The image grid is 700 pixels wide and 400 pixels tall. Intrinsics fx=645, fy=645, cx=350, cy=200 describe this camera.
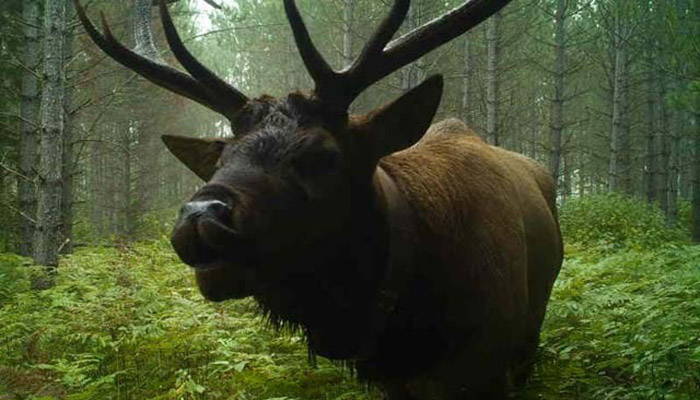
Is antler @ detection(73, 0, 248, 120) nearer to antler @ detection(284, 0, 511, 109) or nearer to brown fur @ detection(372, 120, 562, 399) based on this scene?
antler @ detection(284, 0, 511, 109)

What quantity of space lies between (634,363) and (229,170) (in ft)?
8.88

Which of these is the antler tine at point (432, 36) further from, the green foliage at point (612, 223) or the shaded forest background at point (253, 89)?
the green foliage at point (612, 223)

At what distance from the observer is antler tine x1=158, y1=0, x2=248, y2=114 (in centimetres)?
325

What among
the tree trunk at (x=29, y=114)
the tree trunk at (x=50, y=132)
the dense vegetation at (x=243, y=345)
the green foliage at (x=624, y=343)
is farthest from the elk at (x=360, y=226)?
the tree trunk at (x=29, y=114)

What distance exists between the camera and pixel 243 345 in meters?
5.36

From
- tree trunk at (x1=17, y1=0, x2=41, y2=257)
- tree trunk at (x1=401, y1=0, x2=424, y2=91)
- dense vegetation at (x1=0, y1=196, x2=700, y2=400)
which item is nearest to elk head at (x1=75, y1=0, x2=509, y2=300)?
dense vegetation at (x1=0, y1=196, x2=700, y2=400)

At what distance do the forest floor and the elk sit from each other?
2.01 feet

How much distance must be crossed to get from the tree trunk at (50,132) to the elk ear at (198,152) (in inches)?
187

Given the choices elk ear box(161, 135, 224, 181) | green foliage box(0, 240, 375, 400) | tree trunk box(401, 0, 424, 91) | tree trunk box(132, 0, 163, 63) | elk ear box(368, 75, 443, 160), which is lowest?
green foliage box(0, 240, 375, 400)

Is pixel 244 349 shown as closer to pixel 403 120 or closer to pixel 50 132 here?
pixel 403 120

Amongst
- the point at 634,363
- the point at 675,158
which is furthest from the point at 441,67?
the point at 634,363

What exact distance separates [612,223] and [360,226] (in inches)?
552

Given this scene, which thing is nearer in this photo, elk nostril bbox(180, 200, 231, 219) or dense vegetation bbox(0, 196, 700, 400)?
elk nostril bbox(180, 200, 231, 219)

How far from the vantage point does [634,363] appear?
383 centimetres
